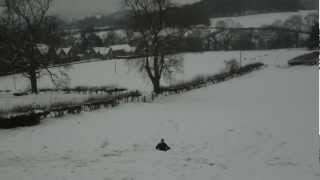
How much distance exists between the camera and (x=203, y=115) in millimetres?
23734

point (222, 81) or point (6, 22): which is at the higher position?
point (6, 22)

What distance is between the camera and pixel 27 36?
39406 millimetres

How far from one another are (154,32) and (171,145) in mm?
19429

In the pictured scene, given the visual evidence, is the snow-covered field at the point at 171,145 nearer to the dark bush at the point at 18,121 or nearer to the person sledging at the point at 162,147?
the person sledging at the point at 162,147

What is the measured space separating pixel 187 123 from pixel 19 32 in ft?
82.9

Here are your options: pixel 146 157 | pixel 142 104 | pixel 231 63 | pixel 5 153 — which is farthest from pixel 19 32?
pixel 231 63

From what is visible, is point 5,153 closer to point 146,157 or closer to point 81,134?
point 81,134

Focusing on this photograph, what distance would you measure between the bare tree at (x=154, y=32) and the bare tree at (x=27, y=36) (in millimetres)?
9794

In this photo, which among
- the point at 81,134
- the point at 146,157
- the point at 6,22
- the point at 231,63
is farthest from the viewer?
the point at 231,63

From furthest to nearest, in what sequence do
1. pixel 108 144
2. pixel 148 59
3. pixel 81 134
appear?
pixel 148 59
pixel 81 134
pixel 108 144

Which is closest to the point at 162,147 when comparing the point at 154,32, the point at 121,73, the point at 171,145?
the point at 171,145

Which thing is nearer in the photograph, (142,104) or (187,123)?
(187,123)

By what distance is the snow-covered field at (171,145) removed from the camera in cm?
1282

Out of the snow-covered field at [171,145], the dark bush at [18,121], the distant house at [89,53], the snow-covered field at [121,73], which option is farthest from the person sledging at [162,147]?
the distant house at [89,53]
